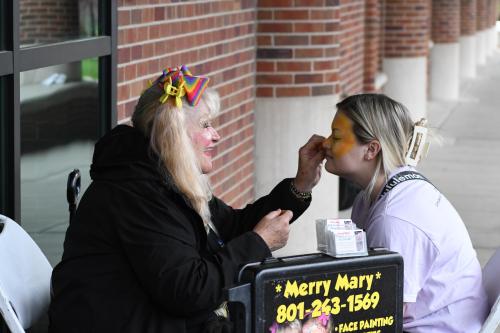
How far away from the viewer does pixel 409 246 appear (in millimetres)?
3562

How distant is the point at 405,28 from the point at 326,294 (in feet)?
39.9

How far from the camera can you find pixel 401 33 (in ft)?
49.5

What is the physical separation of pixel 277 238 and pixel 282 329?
43 cm

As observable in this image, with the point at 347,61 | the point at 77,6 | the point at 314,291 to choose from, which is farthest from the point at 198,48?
the point at 347,61

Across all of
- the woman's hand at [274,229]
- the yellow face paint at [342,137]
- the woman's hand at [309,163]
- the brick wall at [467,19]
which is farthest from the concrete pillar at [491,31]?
the woman's hand at [274,229]

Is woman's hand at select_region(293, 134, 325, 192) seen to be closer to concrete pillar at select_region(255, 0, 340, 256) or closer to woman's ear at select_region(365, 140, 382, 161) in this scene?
woman's ear at select_region(365, 140, 382, 161)

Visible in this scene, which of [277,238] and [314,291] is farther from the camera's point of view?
[277,238]

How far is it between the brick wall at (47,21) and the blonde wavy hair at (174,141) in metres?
1.00

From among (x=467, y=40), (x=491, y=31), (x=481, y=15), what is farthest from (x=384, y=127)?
(x=491, y=31)

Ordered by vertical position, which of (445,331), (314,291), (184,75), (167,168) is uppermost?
(184,75)

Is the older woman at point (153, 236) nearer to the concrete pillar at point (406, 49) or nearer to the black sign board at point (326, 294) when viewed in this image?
the black sign board at point (326, 294)

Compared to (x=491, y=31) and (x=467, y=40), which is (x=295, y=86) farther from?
(x=491, y=31)

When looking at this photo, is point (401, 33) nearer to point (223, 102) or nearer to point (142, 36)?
point (223, 102)

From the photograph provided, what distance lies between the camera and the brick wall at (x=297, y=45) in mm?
7520
